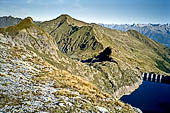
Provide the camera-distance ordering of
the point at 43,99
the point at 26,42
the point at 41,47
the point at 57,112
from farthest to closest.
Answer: the point at 41,47
the point at 26,42
the point at 43,99
the point at 57,112

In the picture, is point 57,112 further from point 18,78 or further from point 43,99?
point 18,78

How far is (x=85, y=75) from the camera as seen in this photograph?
18462 cm

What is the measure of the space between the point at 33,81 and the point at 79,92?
20.5 ft

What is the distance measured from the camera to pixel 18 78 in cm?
2103

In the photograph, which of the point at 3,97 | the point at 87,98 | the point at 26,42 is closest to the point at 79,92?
the point at 87,98

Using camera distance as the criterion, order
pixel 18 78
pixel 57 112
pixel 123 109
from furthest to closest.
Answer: pixel 18 78 < pixel 123 109 < pixel 57 112

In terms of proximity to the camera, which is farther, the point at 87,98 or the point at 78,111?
the point at 87,98

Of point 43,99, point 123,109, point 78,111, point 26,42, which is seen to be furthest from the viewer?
point 26,42

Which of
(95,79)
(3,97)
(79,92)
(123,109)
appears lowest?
(95,79)

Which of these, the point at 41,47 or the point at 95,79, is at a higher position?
the point at 41,47

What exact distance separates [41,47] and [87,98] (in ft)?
499

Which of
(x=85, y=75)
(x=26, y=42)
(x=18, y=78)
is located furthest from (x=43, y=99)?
(x=85, y=75)

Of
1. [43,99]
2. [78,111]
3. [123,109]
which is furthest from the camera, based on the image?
[123,109]

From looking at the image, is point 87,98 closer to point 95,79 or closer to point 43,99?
point 43,99
